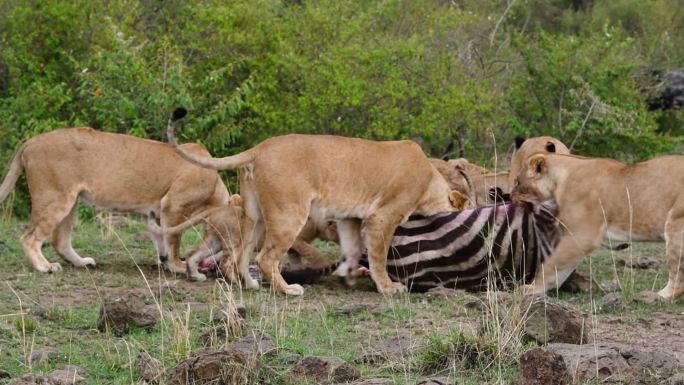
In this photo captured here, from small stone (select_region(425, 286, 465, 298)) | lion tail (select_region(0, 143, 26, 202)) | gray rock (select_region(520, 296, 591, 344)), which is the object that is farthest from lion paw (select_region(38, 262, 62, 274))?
gray rock (select_region(520, 296, 591, 344))

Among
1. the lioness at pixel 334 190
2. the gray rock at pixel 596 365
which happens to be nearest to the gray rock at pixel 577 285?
the lioness at pixel 334 190

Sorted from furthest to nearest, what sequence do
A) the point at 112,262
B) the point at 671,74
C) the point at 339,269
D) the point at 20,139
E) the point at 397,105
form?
the point at 671,74 → the point at 397,105 → the point at 20,139 → the point at 112,262 → the point at 339,269

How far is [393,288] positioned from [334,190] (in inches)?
32.4

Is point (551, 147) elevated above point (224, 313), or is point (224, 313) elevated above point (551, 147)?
point (551, 147)

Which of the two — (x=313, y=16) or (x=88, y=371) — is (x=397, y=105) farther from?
(x=88, y=371)

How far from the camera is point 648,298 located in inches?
320

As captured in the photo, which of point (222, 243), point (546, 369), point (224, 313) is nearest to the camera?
point (546, 369)

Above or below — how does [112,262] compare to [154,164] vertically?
below

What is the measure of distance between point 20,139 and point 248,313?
292 inches

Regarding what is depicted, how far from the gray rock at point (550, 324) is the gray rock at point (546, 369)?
770 mm

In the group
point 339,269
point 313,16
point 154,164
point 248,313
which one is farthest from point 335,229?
point 313,16

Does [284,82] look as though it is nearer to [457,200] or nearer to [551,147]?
[551,147]

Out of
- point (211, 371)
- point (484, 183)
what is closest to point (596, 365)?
point (211, 371)

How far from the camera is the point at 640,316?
25.0ft
